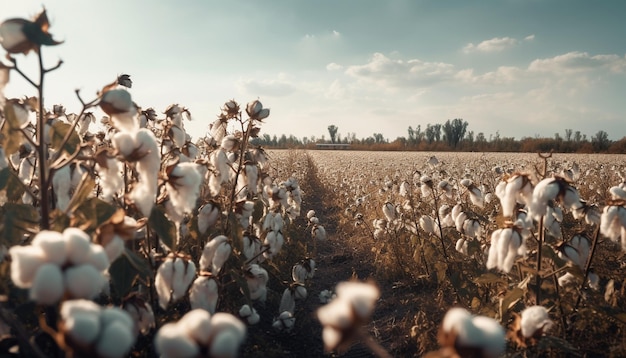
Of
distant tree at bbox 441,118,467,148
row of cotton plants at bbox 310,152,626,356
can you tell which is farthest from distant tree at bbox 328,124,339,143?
row of cotton plants at bbox 310,152,626,356

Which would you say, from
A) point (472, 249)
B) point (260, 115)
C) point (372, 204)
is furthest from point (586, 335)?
point (372, 204)

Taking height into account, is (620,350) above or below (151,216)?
below

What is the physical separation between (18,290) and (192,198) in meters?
0.79

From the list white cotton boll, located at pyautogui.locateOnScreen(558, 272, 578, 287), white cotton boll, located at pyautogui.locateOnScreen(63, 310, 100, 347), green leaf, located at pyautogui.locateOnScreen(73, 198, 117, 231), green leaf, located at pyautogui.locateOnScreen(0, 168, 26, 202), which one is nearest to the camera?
white cotton boll, located at pyautogui.locateOnScreen(63, 310, 100, 347)

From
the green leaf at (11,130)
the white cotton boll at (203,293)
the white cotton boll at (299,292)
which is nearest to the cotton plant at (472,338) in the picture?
the white cotton boll at (203,293)

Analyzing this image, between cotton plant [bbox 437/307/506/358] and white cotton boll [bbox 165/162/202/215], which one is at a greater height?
white cotton boll [bbox 165/162/202/215]

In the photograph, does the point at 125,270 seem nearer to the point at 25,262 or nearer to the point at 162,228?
the point at 162,228

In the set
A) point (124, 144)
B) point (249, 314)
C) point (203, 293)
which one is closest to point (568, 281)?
point (249, 314)

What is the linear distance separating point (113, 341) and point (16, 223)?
1.17 meters

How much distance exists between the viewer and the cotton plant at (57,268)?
106cm

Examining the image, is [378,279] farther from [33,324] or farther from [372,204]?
[372,204]

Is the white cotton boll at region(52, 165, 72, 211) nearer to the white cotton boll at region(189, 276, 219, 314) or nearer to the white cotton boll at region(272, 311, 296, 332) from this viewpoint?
the white cotton boll at region(189, 276, 219, 314)

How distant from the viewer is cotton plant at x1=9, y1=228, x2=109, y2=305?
1058mm

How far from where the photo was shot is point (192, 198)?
201cm
